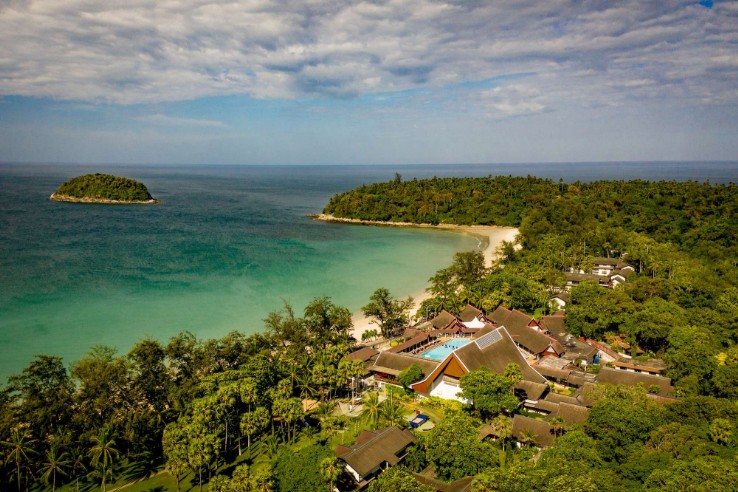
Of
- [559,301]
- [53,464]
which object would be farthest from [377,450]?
[559,301]

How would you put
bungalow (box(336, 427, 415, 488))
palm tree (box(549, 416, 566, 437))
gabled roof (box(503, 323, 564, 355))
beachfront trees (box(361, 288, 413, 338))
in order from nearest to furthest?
bungalow (box(336, 427, 415, 488))
palm tree (box(549, 416, 566, 437))
gabled roof (box(503, 323, 564, 355))
beachfront trees (box(361, 288, 413, 338))

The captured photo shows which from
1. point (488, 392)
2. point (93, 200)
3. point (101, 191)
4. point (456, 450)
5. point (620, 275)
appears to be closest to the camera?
point (456, 450)

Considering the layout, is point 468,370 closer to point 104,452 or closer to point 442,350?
point 442,350

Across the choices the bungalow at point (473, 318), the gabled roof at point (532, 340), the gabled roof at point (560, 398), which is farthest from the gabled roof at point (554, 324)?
the gabled roof at point (560, 398)

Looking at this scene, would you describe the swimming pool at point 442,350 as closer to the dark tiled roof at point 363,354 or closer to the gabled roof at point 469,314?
the dark tiled roof at point 363,354

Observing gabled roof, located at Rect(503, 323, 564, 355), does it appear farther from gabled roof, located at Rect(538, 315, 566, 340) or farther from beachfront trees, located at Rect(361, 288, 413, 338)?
beachfront trees, located at Rect(361, 288, 413, 338)

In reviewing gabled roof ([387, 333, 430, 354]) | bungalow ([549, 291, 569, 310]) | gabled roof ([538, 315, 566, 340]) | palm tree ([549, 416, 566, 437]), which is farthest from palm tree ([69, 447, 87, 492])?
bungalow ([549, 291, 569, 310])
